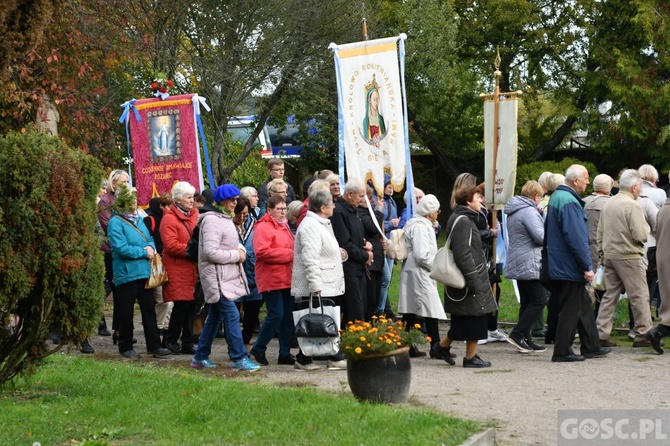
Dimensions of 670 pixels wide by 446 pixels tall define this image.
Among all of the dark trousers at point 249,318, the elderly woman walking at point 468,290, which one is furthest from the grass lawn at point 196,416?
the dark trousers at point 249,318

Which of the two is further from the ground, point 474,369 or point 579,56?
point 579,56

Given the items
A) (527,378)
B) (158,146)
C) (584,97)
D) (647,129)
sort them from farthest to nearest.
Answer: (584,97), (647,129), (158,146), (527,378)

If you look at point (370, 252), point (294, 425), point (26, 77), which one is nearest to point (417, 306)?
point (370, 252)

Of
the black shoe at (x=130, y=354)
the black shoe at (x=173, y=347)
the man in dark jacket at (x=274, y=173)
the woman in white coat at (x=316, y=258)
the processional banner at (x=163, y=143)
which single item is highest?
the processional banner at (x=163, y=143)

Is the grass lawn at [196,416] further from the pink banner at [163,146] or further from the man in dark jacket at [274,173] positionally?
the pink banner at [163,146]

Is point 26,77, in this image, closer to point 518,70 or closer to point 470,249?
point 470,249

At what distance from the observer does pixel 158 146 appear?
50.5 ft

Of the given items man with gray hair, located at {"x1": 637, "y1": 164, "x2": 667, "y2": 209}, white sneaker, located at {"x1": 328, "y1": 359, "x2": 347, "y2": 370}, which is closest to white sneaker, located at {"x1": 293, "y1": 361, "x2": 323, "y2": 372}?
white sneaker, located at {"x1": 328, "y1": 359, "x2": 347, "y2": 370}

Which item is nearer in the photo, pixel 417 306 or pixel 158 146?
pixel 417 306

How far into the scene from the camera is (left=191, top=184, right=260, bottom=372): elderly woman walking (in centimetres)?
1112

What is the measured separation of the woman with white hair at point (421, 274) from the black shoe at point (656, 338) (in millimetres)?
2337

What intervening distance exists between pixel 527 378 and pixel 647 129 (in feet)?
73.0

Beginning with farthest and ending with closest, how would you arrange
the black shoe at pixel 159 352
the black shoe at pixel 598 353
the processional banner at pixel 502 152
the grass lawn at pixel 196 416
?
the processional banner at pixel 502 152 → the black shoe at pixel 159 352 → the black shoe at pixel 598 353 → the grass lawn at pixel 196 416

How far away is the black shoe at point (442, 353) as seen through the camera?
38.5 ft
